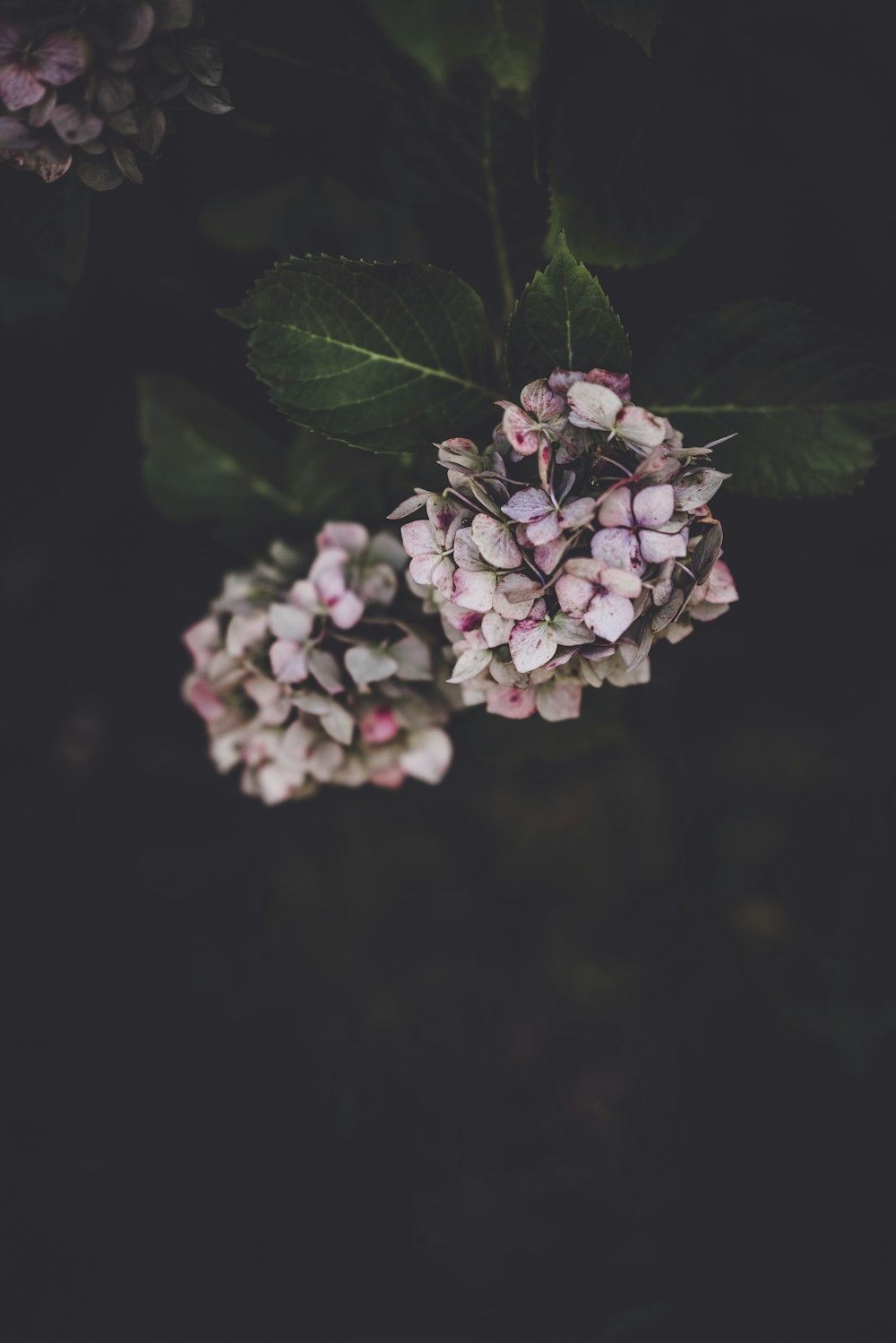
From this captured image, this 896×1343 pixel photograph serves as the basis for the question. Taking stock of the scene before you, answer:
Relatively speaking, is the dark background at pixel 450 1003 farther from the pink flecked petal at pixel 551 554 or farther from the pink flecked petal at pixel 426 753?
the pink flecked petal at pixel 551 554

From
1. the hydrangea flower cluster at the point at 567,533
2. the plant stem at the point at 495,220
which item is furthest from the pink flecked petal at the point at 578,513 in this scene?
the plant stem at the point at 495,220

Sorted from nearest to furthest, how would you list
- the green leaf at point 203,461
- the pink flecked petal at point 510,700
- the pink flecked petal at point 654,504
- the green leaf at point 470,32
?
the green leaf at point 470,32 → the pink flecked petal at point 654,504 → the pink flecked petal at point 510,700 → the green leaf at point 203,461

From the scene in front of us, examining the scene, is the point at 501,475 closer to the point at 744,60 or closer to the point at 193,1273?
the point at 744,60

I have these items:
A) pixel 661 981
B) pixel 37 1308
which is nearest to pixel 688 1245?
pixel 661 981

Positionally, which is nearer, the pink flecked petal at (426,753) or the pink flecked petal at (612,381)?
the pink flecked petal at (612,381)

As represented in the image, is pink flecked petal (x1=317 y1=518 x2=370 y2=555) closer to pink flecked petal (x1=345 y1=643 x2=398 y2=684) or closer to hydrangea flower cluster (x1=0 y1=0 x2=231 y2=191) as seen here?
pink flecked petal (x1=345 y1=643 x2=398 y2=684)

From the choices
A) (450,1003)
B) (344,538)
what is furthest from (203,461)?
(450,1003)

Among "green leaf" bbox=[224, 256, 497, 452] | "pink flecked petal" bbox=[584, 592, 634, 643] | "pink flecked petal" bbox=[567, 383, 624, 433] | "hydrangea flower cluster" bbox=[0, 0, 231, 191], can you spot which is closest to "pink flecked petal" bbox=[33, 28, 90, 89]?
"hydrangea flower cluster" bbox=[0, 0, 231, 191]
